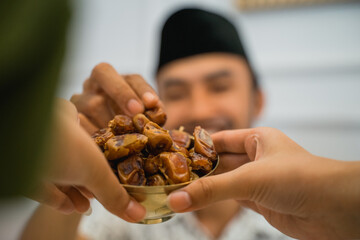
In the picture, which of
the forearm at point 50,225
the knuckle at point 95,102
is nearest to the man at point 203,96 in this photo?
the forearm at point 50,225

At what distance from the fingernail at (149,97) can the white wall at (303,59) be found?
5.03 ft

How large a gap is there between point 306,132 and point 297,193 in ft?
6.21

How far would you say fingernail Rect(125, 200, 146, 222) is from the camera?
488 mm

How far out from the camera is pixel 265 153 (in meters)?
0.56

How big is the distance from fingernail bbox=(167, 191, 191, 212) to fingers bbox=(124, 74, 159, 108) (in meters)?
0.26

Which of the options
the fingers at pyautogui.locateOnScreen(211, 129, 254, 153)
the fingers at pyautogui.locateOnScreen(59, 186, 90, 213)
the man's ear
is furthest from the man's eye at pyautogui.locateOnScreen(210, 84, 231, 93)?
the fingers at pyautogui.locateOnScreen(59, 186, 90, 213)

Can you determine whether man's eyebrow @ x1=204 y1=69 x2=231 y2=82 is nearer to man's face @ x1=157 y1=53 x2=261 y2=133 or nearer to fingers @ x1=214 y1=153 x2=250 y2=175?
man's face @ x1=157 y1=53 x2=261 y2=133

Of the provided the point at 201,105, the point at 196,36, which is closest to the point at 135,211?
the point at 201,105

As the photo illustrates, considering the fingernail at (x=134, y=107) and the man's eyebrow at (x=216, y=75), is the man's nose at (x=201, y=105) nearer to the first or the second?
the man's eyebrow at (x=216, y=75)

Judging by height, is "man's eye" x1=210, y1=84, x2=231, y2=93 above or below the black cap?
below

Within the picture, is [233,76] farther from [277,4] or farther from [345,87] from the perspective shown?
[345,87]

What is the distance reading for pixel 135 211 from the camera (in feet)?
1.62

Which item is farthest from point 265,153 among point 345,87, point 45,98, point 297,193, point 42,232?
point 345,87

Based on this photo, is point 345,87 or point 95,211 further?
point 345,87
